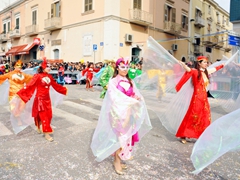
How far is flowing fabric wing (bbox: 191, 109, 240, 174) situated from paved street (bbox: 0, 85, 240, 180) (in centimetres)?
82

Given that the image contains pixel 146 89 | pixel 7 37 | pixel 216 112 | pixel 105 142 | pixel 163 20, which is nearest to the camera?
pixel 105 142

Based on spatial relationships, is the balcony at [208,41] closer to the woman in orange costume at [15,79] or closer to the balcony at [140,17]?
the balcony at [140,17]

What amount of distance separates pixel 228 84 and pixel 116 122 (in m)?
4.80

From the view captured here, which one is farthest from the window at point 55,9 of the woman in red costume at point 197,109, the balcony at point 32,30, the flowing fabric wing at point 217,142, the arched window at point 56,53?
the flowing fabric wing at point 217,142

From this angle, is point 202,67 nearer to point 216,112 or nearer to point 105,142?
point 105,142

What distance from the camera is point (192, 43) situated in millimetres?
26234

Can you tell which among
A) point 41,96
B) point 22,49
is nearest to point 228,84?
point 41,96

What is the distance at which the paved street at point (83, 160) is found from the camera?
3.21 metres

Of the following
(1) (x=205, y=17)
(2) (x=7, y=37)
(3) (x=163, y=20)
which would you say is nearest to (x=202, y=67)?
(3) (x=163, y=20)

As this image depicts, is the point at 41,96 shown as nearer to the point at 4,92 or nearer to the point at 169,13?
the point at 4,92

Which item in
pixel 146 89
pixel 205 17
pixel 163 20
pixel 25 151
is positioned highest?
pixel 205 17

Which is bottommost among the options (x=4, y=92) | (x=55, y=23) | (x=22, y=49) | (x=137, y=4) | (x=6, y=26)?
(x=4, y=92)

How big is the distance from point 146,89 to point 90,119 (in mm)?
1764

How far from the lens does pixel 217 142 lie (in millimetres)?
2424
